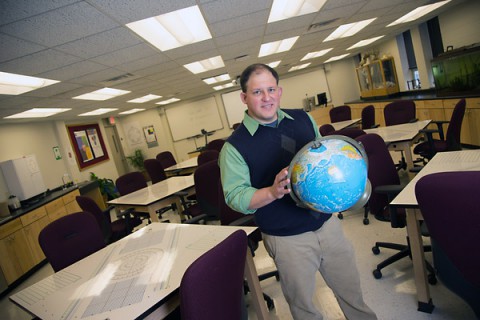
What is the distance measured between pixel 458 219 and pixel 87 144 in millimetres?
8942

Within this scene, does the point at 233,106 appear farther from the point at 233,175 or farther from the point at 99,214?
the point at 233,175

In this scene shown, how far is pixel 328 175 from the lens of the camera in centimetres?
99

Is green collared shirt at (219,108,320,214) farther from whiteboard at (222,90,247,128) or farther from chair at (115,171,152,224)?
whiteboard at (222,90,247,128)

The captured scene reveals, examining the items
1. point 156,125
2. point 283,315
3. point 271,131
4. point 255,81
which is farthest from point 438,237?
point 156,125

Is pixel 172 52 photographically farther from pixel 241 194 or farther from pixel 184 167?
pixel 241 194

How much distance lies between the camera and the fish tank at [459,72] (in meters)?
4.50

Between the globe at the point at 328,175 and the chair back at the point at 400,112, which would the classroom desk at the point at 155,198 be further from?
the chair back at the point at 400,112

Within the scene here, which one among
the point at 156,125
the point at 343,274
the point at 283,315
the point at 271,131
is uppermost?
the point at 156,125

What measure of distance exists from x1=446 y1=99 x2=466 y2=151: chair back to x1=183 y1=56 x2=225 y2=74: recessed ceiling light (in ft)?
12.1

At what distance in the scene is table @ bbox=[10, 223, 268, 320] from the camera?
4.15 ft

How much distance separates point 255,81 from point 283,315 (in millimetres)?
1635

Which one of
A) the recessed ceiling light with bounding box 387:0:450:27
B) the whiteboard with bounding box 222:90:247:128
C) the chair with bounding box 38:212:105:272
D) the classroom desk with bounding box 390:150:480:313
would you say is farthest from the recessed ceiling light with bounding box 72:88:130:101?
the recessed ceiling light with bounding box 387:0:450:27

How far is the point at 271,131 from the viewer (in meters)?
1.32

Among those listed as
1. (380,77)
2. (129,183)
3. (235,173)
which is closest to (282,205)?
(235,173)
